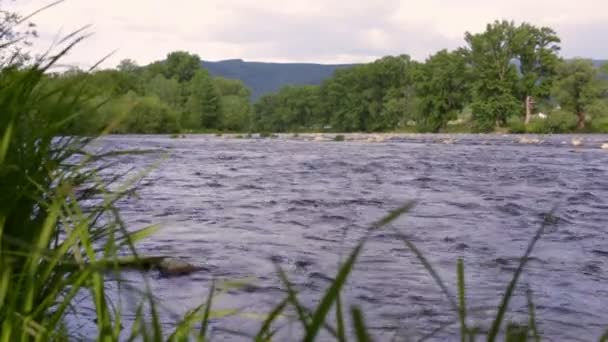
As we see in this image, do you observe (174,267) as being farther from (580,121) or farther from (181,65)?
(181,65)

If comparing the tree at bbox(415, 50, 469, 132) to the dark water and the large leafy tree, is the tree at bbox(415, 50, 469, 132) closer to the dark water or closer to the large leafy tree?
the large leafy tree

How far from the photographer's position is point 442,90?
70562 mm

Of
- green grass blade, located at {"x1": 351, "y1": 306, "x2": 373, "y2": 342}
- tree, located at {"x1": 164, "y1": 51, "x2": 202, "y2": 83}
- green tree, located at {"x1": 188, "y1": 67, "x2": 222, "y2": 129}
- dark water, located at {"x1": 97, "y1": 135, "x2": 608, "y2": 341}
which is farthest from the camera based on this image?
tree, located at {"x1": 164, "y1": 51, "x2": 202, "y2": 83}

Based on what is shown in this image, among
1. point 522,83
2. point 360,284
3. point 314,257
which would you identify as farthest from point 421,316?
point 522,83

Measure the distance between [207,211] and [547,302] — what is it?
4.24 metres

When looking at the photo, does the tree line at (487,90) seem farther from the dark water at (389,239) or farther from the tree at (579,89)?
the dark water at (389,239)

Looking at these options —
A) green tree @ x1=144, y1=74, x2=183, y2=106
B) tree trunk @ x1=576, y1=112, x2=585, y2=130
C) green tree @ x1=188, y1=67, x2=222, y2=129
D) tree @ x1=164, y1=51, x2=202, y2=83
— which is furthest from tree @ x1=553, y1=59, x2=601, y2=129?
tree @ x1=164, y1=51, x2=202, y2=83

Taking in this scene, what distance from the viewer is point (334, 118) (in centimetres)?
9412

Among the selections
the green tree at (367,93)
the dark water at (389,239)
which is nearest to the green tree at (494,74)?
the green tree at (367,93)

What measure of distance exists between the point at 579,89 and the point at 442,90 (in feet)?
51.4

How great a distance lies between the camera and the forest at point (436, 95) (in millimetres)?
56312

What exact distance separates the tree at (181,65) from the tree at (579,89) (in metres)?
52.1

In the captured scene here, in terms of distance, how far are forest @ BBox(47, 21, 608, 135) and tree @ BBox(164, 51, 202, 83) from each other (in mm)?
133

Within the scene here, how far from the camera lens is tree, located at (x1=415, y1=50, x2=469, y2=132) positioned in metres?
69.4
